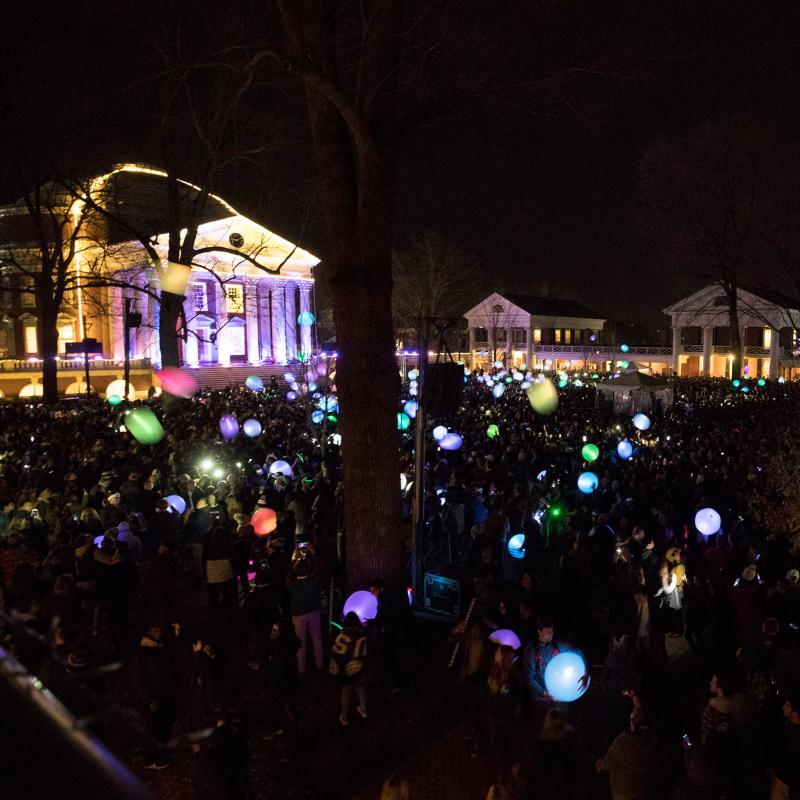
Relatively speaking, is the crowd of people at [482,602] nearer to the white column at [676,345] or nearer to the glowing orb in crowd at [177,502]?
the glowing orb in crowd at [177,502]

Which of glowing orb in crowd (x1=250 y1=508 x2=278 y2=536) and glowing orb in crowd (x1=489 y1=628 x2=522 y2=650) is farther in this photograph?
glowing orb in crowd (x1=250 y1=508 x2=278 y2=536)

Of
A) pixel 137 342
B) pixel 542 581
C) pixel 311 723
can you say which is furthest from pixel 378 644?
pixel 137 342

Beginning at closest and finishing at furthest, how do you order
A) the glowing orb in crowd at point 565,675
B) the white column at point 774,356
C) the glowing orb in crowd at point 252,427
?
the glowing orb in crowd at point 565,675, the glowing orb in crowd at point 252,427, the white column at point 774,356

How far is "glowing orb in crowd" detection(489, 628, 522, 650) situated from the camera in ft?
17.7

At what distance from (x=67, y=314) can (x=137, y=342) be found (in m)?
4.41

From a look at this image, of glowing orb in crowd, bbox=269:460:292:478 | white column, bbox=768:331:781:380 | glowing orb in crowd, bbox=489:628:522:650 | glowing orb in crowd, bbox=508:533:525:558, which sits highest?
white column, bbox=768:331:781:380

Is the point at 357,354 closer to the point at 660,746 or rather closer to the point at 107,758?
the point at 660,746

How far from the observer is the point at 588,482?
460 inches

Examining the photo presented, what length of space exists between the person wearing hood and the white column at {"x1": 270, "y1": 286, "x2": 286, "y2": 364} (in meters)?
44.9

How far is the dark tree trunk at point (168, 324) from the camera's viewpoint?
63.9 feet

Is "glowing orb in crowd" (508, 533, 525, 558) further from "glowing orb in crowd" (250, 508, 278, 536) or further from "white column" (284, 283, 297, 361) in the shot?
"white column" (284, 283, 297, 361)

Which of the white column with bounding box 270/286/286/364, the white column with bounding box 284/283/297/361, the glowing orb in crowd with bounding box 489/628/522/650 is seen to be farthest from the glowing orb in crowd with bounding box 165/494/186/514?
the white column with bounding box 270/286/286/364

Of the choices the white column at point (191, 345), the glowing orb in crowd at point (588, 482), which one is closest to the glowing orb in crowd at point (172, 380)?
the glowing orb in crowd at point (588, 482)

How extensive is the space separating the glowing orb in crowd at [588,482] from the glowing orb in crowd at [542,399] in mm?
9500
